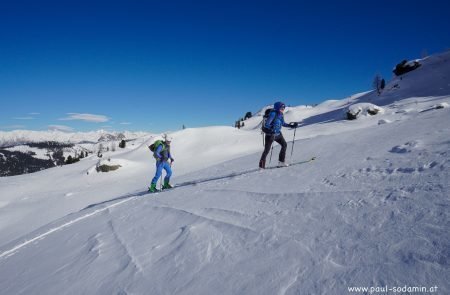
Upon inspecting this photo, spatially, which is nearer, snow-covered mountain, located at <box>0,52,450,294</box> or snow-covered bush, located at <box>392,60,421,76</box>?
snow-covered mountain, located at <box>0,52,450,294</box>

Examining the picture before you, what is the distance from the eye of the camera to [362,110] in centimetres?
3722

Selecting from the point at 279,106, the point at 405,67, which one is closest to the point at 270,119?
the point at 279,106

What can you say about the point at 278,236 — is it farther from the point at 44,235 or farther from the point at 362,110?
the point at 362,110

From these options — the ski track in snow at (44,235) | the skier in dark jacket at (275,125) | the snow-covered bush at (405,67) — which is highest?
the snow-covered bush at (405,67)

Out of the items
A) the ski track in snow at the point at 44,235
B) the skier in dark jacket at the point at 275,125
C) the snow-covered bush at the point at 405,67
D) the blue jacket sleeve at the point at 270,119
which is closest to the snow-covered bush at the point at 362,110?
the skier in dark jacket at the point at 275,125

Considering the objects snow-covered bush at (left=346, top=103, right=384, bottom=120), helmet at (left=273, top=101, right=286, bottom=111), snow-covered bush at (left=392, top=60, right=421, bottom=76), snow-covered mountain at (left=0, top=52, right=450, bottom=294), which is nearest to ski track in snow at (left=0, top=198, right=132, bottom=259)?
snow-covered mountain at (left=0, top=52, right=450, bottom=294)

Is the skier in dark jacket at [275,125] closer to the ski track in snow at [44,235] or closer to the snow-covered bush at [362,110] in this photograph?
the ski track in snow at [44,235]

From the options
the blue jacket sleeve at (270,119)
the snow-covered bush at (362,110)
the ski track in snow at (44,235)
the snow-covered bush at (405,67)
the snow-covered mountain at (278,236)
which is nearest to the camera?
the snow-covered mountain at (278,236)

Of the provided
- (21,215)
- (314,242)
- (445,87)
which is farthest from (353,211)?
(445,87)

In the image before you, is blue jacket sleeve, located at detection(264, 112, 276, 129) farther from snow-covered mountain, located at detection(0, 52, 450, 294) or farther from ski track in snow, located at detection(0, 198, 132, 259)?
ski track in snow, located at detection(0, 198, 132, 259)

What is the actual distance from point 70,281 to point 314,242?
14.3 feet

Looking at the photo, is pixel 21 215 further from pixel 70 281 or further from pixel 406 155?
pixel 406 155

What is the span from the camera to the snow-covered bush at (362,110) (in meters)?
36.7

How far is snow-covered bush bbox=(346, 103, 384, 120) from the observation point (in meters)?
36.7
